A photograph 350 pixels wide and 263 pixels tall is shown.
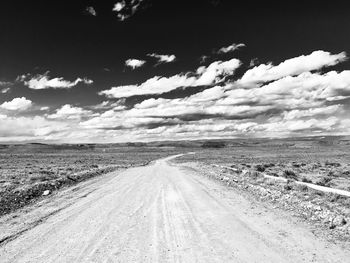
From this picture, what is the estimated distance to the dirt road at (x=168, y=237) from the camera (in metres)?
7.40

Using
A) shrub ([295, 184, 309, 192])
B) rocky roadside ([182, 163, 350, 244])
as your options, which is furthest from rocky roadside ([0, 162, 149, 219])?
shrub ([295, 184, 309, 192])

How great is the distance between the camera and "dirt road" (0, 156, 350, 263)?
7398 mm

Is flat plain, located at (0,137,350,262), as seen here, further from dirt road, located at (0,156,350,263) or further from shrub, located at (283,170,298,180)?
A: shrub, located at (283,170,298,180)

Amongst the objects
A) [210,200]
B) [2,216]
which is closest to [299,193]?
[210,200]

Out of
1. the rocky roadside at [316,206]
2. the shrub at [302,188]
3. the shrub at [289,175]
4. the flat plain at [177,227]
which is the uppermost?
the flat plain at [177,227]

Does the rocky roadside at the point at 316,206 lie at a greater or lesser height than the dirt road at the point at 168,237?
lesser

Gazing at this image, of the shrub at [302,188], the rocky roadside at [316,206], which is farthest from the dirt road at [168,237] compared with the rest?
the shrub at [302,188]

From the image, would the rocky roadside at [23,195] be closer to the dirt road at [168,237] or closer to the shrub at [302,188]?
the dirt road at [168,237]

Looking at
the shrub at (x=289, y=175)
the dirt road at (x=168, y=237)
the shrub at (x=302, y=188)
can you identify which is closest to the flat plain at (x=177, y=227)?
the dirt road at (x=168, y=237)

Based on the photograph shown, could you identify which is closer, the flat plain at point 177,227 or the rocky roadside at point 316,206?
the flat plain at point 177,227

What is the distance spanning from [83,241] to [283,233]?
218 inches

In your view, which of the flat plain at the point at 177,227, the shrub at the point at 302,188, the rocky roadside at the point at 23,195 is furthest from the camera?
the shrub at the point at 302,188

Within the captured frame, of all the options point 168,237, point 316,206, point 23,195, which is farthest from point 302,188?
point 23,195

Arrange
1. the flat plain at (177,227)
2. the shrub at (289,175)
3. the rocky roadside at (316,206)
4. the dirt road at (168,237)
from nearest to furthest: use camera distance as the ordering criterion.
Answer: the dirt road at (168,237) → the flat plain at (177,227) → the rocky roadside at (316,206) → the shrub at (289,175)
